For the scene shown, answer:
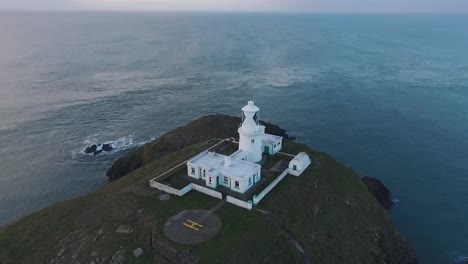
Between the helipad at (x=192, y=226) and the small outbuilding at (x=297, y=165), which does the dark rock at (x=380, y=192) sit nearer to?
the small outbuilding at (x=297, y=165)

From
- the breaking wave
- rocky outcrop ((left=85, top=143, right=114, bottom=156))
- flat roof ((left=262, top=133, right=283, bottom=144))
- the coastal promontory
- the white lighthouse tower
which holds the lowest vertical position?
the breaking wave

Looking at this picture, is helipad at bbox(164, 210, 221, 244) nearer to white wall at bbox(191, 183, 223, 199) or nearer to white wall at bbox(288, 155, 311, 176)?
white wall at bbox(191, 183, 223, 199)

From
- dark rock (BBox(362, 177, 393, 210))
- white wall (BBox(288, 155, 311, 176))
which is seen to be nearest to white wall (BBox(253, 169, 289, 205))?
white wall (BBox(288, 155, 311, 176))

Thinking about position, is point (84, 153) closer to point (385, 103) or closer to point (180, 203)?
point (180, 203)

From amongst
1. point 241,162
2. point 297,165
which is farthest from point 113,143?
point 297,165

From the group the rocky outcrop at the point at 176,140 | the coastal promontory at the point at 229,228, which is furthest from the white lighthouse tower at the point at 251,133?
the rocky outcrop at the point at 176,140

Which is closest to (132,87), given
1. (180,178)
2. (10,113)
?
(10,113)
